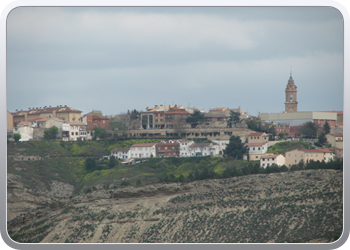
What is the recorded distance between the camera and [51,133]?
24.7 metres

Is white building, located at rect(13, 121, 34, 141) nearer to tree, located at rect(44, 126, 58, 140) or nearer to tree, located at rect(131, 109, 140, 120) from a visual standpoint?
tree, located at rect(44, 126, 58, 140)

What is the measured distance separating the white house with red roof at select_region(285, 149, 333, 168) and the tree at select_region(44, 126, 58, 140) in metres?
12.3

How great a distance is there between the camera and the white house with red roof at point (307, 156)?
1764 cm

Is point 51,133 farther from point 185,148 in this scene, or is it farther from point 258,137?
point 258,137

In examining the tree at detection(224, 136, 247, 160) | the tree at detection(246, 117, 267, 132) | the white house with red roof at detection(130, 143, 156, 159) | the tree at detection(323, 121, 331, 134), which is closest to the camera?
the tree at detection(224, 136, 247, 160)

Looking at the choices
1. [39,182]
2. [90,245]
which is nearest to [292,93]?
[39,182]

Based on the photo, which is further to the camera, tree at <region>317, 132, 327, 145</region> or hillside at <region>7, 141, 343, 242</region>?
tree at <region>317, 132, 327, 145</region>

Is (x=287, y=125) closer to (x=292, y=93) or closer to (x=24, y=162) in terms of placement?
→ (x=292, y=93)

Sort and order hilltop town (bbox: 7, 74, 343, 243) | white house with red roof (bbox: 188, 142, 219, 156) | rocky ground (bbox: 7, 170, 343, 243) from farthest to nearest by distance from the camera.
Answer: white house with red roof (bbox: 188, 142, 219, 156) → hilltop town (bbox: 7, 74, 343, 243) → rocky ground (bbox: 7, 170, 343, 243)

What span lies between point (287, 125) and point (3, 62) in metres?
19.8

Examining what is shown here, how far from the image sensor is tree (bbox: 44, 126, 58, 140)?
2450cm

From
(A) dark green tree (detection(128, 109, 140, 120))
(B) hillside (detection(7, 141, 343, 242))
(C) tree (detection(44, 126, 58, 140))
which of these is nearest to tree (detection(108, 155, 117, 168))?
(B) hillside (detection(7, 141, 343, 242))

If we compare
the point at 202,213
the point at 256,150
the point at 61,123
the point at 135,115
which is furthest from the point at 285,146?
the point at 61,123

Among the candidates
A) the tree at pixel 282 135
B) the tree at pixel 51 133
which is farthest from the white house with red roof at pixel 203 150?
the tree at pixel 51 133
